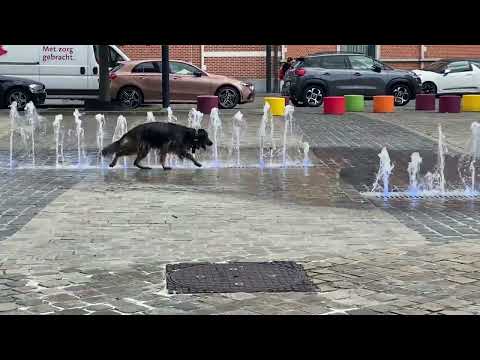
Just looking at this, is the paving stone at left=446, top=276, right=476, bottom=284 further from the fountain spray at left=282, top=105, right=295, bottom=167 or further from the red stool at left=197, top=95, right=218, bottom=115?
the red stool at left=197, top=95, right=218, bottom=115

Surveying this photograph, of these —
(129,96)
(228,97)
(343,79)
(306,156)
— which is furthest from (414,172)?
(129,96)

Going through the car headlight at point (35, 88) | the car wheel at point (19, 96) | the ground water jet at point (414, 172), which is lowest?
the ground water jet at point (414, 172)

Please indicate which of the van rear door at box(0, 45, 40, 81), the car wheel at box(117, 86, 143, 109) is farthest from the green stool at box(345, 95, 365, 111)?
the van rear door at box(0, 45, 40, 81)

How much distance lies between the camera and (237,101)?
23.4 m

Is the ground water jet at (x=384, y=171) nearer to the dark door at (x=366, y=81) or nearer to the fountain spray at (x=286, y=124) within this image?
the fountain spray at (x=286, y=124)

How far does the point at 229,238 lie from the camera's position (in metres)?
7.50

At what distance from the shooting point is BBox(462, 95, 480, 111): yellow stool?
22328mm

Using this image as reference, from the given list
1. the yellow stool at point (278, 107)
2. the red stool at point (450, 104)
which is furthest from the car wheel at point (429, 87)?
the yellow stool at point (278, 107)

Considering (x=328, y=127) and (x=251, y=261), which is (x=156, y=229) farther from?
(x=328, y=127)

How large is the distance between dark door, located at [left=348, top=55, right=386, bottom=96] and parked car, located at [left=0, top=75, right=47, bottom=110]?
9.45 m

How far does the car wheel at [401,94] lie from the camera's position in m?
24.6

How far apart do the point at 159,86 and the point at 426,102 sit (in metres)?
7.72

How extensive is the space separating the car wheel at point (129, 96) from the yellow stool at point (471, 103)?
9303 millimetres
